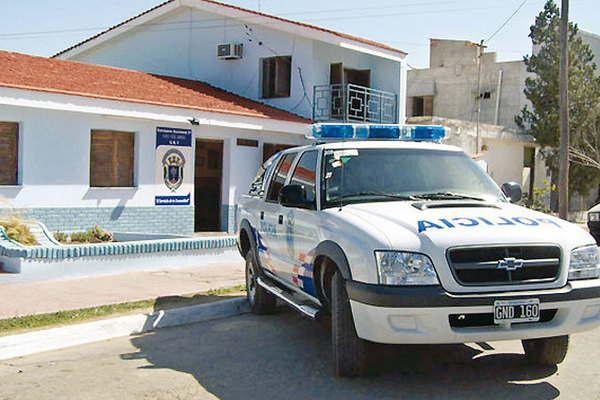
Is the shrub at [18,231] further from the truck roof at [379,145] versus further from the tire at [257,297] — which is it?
the truck roof at [379,145]

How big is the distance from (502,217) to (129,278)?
664cm

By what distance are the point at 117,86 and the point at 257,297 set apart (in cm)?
904

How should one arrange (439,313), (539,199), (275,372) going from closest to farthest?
(439,313)
(275,372)
(539,199)

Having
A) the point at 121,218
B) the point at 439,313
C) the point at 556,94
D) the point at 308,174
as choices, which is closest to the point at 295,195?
the point at 308,174

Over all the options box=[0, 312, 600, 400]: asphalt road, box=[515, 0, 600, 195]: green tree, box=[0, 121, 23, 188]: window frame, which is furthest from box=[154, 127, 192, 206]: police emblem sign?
box=[515, 0, 600, 195]: green tree

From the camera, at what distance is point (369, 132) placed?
726 centimetres

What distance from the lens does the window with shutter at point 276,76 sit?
2036 centimetres

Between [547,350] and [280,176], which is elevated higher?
[280,176]

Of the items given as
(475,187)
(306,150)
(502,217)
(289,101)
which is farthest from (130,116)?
(502,217)

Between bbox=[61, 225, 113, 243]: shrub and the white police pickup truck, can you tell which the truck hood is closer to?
the white police pickup truck

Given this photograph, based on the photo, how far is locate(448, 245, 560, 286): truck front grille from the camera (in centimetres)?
500

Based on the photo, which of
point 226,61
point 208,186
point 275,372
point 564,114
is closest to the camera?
point 275,372

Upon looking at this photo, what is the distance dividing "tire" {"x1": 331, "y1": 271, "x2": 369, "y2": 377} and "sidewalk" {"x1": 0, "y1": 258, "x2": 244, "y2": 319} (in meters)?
3.89

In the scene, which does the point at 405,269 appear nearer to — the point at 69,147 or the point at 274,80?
the point at 69,147
